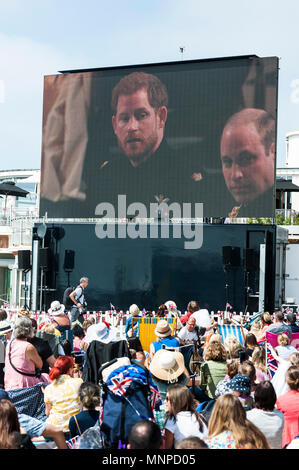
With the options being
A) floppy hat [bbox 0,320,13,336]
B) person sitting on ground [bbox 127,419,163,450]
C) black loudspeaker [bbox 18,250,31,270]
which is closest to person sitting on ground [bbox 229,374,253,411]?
person sitting on ground [bbox 127,419,163,450]

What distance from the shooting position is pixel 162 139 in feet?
67.4

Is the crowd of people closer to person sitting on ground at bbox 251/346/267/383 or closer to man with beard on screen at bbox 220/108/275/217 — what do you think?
person sitting on ground at bbox 251/346/267/383

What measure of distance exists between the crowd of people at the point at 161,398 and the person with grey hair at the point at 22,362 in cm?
1

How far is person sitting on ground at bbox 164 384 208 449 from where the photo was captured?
208 inches

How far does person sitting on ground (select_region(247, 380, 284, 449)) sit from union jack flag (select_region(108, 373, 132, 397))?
0.98 m

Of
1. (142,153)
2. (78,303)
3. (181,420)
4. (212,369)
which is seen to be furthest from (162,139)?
(181,420)

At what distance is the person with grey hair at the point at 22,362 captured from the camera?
23.4 ft

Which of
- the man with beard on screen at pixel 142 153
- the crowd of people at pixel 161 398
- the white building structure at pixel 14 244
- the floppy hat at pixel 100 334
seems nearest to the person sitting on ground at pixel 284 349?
the crowd of people at pixel 161 398

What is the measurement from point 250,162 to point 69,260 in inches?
249

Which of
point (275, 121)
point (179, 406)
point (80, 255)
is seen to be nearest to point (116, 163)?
point (80, 255)
